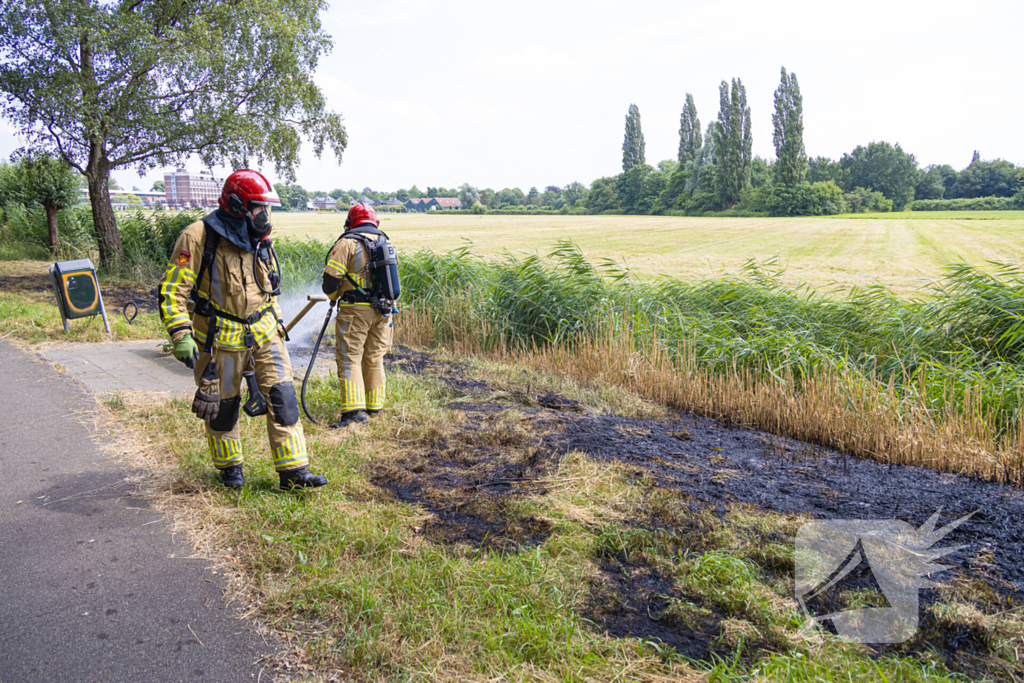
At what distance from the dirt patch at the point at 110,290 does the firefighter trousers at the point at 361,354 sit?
789 cm

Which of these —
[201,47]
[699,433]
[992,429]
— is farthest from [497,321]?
[201,47]

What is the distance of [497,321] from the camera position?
32.7 feet

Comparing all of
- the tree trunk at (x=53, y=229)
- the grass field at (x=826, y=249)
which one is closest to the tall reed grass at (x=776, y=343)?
the grass field at (x=826, y=249)

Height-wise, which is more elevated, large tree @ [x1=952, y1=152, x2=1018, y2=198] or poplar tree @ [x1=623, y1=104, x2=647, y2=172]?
poplar tree @ [x1=623, y1=104, x2=647, y2=172]

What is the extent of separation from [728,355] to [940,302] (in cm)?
253

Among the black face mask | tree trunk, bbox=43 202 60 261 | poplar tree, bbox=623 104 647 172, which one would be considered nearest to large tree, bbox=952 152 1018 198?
the black face mask

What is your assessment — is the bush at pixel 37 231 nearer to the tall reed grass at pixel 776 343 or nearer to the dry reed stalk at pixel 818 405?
the tall reed grass at pixel 776 343

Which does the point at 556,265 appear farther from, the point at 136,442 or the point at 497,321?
the point at 136,442

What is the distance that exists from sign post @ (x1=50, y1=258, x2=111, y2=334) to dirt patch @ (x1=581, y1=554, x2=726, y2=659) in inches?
354

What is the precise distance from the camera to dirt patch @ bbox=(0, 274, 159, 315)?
1256cm

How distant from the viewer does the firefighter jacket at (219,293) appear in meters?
3.75

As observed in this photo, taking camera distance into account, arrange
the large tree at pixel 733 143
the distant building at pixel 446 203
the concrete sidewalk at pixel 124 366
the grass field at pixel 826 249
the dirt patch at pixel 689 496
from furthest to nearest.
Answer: the distant building at pixel 446 203
the large tree at pixel 733 143
the grass field at pixel 826 249
the concrete sidewalk at pixel 124 366
the dirt patch at pixel 689 496

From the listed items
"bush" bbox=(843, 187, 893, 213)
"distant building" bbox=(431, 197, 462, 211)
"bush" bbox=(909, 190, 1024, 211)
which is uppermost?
"distant building" bbox=(431, 197, 462, 211)

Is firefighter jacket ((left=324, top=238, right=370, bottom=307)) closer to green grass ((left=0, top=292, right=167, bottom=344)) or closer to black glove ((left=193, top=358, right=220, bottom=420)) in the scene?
black glove ((left=193, top=358, right=220, bottom=420))
